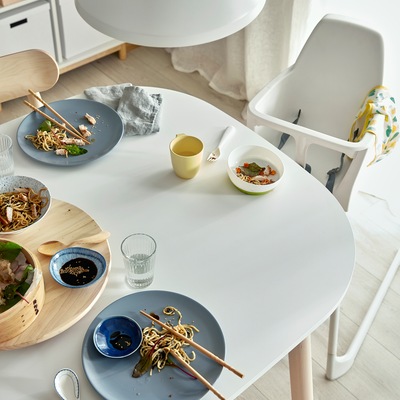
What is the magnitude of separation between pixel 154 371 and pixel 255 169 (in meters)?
0.69

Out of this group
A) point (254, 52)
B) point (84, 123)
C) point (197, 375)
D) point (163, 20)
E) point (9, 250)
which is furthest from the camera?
point (254, 52)

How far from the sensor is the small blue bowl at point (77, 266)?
1492 millimetres

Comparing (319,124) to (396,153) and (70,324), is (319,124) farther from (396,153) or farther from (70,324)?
(70,324)

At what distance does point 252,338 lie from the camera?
142cm

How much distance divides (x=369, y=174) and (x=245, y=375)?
171cm

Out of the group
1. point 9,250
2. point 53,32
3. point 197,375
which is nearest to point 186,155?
point 9,250

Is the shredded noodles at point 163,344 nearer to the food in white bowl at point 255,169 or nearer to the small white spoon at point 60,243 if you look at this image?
the small white spoon at point 60,243

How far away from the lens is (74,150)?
1.84 meters

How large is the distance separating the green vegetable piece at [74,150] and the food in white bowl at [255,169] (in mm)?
418

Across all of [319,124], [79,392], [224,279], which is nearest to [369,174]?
[319,124]

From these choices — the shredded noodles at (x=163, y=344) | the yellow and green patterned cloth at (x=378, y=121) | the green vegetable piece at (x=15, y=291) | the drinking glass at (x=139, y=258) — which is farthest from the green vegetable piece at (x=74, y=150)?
the yellow and green patterned cloth at (x=378, y=121)

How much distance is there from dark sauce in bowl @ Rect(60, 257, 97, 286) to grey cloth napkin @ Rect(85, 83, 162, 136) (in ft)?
1.72

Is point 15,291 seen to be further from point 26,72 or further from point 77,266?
point 26,72

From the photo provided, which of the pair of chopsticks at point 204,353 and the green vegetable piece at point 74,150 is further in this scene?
the green vegetable piece at point 74,150
